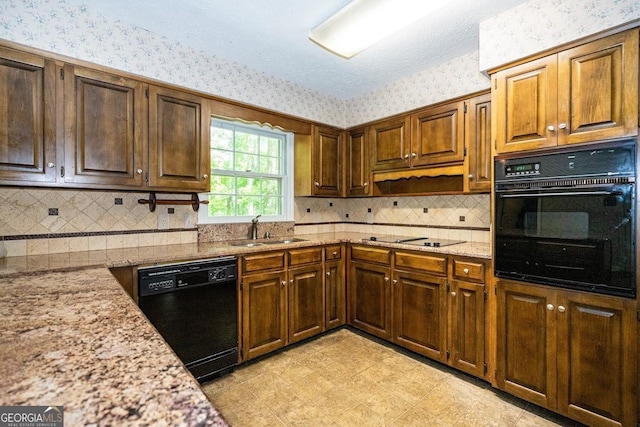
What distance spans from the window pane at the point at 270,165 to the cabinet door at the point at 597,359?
8.92 feet

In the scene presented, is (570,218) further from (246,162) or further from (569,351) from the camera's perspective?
(246,162)

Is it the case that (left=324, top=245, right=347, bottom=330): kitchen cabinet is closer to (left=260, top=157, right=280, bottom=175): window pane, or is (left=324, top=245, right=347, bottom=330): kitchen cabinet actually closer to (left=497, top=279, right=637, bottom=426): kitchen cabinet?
(left=260, top=157, right=280, bottom=175): window pane

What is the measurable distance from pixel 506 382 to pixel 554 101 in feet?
5.99

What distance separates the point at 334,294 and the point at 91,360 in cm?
258

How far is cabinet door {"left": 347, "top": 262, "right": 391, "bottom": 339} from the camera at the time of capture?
9.33 feet

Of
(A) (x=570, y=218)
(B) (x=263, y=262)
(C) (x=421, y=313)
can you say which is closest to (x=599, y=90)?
(A) (x=570, y=218)

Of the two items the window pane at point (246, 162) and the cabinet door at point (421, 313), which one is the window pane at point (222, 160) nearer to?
the window pane at point (246, 162)

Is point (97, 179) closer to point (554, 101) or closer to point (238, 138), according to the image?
point (238, 138)

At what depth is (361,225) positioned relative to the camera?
153 inches

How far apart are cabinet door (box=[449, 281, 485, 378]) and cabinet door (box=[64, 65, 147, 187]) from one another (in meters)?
2.51

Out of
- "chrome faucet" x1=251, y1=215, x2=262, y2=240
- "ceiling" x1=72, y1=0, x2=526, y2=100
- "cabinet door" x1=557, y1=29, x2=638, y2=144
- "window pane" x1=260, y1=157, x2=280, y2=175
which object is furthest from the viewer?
"window pane" x1=260, y1=157, x2=280, y2=175

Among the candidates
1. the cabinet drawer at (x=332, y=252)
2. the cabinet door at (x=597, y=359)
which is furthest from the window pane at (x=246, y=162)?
the cabinet door at (x=597, y=359)

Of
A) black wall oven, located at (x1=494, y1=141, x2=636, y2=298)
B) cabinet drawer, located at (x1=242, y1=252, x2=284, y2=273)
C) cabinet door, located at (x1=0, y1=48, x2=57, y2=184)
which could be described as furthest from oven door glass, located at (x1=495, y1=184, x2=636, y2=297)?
cabinet door, located at (x1=0, y1=48, x2=57, y2=184)

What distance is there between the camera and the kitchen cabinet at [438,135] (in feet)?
8.66
